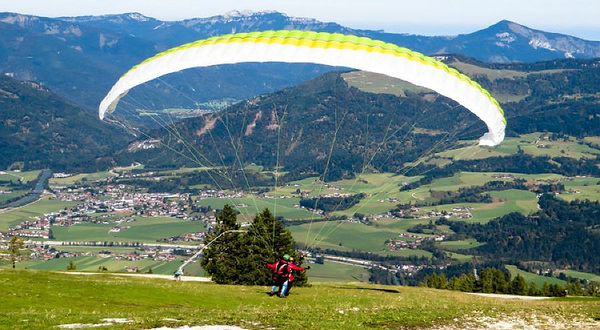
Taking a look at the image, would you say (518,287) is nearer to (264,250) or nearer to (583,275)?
(264,250)

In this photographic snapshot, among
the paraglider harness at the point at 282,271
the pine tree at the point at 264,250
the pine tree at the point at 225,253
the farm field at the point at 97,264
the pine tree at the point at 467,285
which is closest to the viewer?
the paraglider harness at the point at 282,271

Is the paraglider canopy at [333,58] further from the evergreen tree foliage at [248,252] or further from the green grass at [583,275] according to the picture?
the green grass at [583,275]

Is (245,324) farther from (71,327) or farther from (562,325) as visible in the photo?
(562,325)

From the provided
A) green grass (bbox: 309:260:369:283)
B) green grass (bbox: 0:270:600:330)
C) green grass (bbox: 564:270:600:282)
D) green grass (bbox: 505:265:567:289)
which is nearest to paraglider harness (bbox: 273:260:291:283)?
green grass (bbox: 0:270:600:330)

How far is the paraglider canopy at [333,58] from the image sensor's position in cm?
2794

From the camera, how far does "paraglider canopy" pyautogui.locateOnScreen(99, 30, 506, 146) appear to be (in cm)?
2794

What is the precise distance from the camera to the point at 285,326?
22.3m

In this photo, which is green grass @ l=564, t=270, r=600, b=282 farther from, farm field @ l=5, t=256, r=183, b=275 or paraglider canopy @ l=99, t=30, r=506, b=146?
paraglider canopy @ l=99, t=30, r=506, b=146

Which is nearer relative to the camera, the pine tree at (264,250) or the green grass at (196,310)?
the green grass at (196,310)

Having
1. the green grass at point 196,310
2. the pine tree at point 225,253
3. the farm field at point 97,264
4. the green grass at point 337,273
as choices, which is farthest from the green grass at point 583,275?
the green grass at point 196,310

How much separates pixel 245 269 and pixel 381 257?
5393 inches

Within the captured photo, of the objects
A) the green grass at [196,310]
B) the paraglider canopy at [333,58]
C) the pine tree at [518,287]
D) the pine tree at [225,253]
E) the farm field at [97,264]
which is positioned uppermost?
the paraglider canopy at [333,58]

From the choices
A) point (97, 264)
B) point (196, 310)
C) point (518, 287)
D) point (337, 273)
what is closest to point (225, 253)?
point (196, 310)

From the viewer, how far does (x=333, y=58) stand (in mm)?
27938
